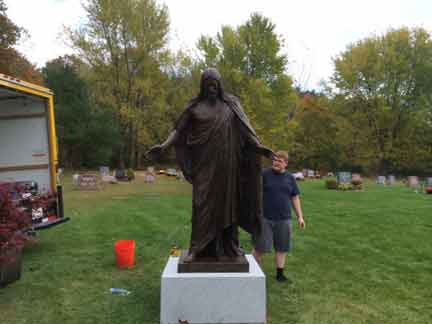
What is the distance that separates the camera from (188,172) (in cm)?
360

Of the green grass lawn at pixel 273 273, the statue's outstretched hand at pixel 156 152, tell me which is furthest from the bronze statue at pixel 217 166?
the green grass lawn at pixel 273 273

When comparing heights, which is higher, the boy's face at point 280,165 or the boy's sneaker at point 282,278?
the boy's face at point 280,165

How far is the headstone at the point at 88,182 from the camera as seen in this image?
53.5 ft

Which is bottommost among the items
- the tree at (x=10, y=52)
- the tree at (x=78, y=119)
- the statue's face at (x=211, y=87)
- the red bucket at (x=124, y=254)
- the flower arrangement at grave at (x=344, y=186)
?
A: the flower arrangement at grave at (x=344, y=186)

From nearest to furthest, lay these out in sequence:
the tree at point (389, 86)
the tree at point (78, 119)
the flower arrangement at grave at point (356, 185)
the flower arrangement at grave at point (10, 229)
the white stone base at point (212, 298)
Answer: the white stone base at point (212, 298), the flower arrangement at grave at point (10, 229), the flower arrangement at grave at point (356, 185), the tree at point (78, 119), the tree at point (389, 86)

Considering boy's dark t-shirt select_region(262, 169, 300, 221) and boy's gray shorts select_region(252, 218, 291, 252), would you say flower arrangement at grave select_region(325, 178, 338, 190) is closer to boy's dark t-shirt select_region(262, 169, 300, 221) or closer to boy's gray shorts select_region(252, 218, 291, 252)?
boy's dark t-shirt select_region(262, 169, 300, 221)

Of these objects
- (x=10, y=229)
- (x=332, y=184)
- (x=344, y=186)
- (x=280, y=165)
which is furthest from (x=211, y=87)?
(x=332, y=184)

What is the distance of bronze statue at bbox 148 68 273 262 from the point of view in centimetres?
340

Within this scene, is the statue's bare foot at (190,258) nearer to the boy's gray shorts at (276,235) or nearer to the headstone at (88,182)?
the boy's gray shorts at (276,235)

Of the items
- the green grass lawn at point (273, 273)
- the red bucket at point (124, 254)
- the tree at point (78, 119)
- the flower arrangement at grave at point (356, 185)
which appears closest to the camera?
the green grass lawn at point (273, 273)

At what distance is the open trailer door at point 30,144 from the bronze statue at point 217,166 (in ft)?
14.9

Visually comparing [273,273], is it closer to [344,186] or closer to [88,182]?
[88,182]

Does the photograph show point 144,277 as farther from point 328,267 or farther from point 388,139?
point 388,139

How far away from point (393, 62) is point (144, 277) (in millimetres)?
34197
